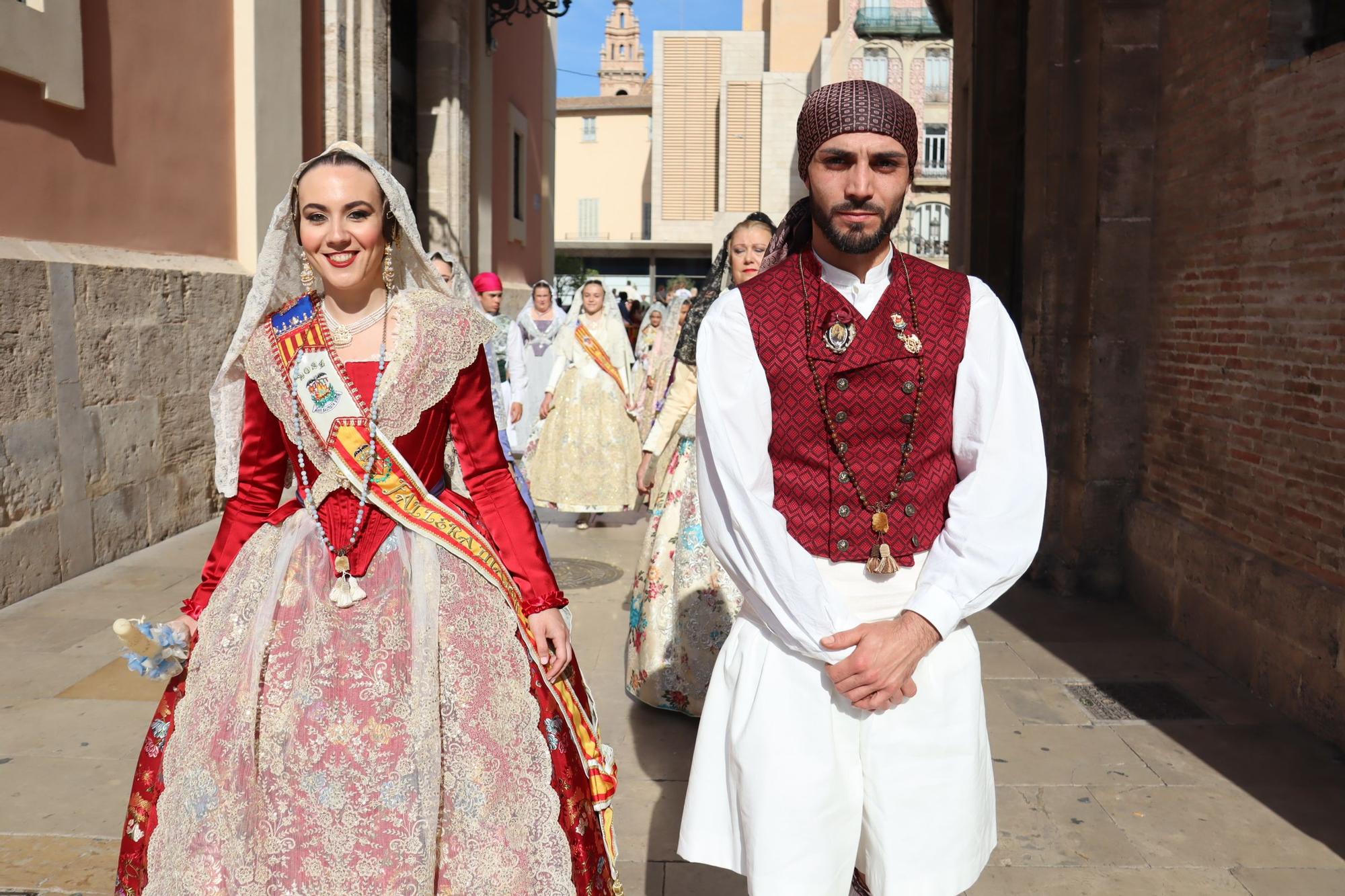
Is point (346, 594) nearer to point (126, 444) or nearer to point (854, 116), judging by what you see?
point (854, 116)

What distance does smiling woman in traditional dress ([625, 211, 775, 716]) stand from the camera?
15.4ft

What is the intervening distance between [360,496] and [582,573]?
5.13m

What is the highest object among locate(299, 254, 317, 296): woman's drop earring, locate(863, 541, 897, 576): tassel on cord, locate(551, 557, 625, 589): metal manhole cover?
locate(299, 254, 317, 296): woman's drop earring

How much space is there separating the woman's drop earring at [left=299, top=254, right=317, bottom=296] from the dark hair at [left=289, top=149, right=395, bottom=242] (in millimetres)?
77

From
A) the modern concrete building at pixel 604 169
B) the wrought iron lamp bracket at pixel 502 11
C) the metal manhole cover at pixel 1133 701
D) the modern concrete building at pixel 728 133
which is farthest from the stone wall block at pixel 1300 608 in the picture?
the modern concrete building at pixel 604 169

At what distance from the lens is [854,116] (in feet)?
7.26

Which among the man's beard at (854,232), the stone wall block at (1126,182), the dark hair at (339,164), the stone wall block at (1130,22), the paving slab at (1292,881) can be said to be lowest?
the paving slab at (1292,881)

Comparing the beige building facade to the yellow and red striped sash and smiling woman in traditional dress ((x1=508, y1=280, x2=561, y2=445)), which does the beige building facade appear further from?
the yellow and red striped sash

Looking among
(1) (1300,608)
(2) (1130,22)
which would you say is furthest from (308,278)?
(2) (1130,22)

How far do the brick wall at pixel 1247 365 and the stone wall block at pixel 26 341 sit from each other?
20.1ft

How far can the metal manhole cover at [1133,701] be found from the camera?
16.5 feet

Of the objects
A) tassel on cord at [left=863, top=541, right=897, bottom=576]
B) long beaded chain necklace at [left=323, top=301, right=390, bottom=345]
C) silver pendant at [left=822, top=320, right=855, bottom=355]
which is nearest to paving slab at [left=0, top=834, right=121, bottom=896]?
long beaded chain necklace at [left=323, top=301, right=390, bottom=345]

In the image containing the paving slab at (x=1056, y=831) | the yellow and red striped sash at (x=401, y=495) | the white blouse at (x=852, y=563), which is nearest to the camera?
the white blouse at (x=852, y=563)

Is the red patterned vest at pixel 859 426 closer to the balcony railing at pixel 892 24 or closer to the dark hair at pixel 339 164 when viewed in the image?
the dark hair at pixel 339 164
